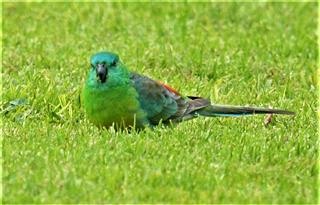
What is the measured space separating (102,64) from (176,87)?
5.54 feet

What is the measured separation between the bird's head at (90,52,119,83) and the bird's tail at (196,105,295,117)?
2.79 ft

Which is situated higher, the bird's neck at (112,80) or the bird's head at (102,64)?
the bird's head at (102,64)

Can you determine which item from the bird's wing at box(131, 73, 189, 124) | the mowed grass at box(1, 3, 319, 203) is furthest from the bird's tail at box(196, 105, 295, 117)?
the bird's wing at box(131, 73, 189, 124)

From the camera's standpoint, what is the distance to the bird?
6508 mm

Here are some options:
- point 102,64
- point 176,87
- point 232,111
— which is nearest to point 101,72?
point 102,64

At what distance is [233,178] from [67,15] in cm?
509

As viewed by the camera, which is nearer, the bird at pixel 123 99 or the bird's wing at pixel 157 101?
the bird at pixel 123 99

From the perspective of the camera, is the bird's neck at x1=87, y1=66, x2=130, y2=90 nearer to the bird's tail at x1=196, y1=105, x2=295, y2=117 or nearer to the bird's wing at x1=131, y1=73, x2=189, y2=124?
the bird's wing at x1=131, y1=73, x2=189, y2=124

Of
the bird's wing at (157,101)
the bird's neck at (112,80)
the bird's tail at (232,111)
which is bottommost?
the bird's tail at (232,111)

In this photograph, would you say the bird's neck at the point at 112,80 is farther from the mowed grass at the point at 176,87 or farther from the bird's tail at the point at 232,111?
the bird's tail at the point at 232,111

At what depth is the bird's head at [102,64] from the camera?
21.3 ft

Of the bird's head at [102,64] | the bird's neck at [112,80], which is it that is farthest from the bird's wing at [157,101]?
the bird's head at [102,64]

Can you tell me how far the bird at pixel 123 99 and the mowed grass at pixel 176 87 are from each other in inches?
4.4

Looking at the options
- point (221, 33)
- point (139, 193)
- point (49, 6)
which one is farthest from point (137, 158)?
point (49, 6)
